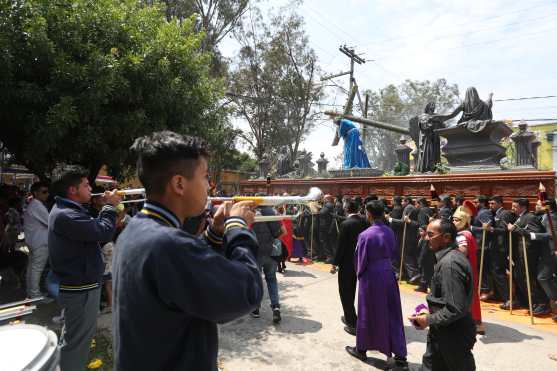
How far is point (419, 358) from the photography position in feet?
14.1

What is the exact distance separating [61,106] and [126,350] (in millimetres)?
3951

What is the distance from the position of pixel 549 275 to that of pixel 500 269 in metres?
0.92

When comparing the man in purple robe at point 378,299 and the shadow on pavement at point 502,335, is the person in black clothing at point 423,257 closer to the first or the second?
the shadow on pavement at point 502,335

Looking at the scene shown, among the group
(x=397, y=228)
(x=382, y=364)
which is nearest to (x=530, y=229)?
(x=397, y=228)

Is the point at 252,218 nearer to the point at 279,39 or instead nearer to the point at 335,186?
the point at 335,186

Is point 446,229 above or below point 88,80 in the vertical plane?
below

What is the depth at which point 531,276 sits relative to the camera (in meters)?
6.30

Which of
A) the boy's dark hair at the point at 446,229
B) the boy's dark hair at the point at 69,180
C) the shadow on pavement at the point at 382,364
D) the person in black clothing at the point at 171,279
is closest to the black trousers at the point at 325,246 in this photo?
the shadow on pavement at the point at 382,364

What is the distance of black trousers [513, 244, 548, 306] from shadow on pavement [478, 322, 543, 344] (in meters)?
1.39

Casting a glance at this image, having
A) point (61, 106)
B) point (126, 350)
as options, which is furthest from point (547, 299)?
point (61, 106)

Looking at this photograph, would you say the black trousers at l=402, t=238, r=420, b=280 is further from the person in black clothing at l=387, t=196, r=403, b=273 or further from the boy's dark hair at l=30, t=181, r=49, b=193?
the boy's dark hair at l=30, t=181, r=49, b=193

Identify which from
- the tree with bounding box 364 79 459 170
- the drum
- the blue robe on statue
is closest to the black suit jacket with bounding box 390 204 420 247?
the blue robe on statue

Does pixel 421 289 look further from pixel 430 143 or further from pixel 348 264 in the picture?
pixel 430 143

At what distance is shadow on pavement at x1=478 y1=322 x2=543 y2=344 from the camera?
4980mm
